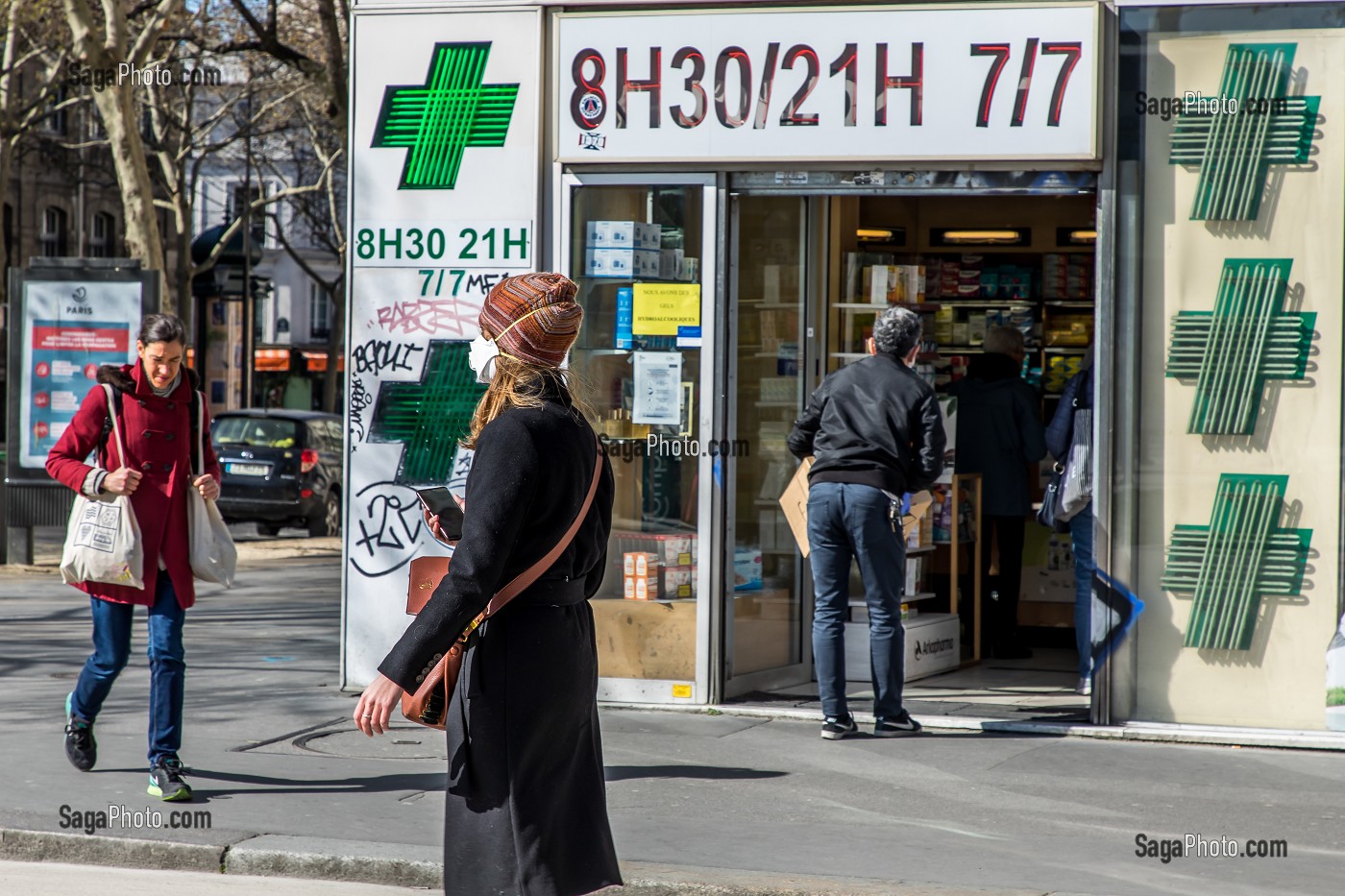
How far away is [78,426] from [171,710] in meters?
1.12

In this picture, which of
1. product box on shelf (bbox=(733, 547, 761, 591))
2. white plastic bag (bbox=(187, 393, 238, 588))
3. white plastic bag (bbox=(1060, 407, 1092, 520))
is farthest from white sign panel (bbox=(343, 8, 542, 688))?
white plastic bag (bbox=(1060, 407, 1092, 520))

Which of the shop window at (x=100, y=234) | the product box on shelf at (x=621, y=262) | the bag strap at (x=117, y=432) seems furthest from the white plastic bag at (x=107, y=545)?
the shop window at (x=100, y=234)

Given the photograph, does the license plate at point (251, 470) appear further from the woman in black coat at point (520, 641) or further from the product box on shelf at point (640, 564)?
the woman in black coat at point (520, 641)

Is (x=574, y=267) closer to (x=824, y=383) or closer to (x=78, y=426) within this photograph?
(x=824, y=383)

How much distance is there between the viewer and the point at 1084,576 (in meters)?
8.99

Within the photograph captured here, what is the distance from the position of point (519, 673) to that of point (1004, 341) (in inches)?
280

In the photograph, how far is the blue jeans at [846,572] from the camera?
25.6ft

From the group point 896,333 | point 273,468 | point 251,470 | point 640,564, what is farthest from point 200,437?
point 251,470

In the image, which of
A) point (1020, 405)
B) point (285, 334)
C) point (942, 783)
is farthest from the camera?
point (285, 334)

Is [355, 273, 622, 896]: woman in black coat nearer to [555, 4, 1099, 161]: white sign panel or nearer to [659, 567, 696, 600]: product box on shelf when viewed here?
[555, 4, 1099, 161]: white sign panel

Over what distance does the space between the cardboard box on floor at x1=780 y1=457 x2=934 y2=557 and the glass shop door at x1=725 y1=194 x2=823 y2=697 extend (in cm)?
28

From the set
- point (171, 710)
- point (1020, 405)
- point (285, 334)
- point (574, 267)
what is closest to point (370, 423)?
point (574, 267)

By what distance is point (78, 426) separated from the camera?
21.8 ft

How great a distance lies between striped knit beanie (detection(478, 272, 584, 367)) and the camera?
3934 millimetres
